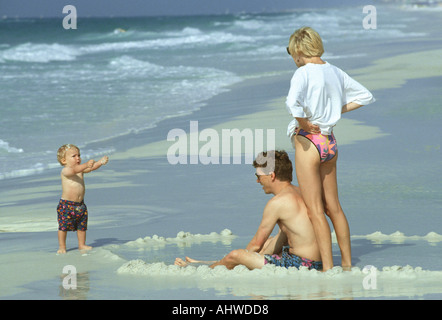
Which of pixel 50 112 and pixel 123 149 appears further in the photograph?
pixel 50 112

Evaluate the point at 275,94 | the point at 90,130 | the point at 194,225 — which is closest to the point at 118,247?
the point at 194,225

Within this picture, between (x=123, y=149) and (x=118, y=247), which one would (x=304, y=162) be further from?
(x=123, y=149)

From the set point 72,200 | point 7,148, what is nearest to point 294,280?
point 72,200

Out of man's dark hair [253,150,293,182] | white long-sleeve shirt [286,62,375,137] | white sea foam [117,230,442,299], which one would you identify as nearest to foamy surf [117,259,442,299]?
white sea foam [117,230,442,299]

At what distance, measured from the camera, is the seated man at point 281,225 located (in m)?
4.71

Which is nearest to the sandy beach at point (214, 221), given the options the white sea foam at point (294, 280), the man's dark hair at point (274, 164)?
the white sea foam at point (294, 280)

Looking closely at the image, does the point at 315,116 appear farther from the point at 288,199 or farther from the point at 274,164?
the point at 288,199

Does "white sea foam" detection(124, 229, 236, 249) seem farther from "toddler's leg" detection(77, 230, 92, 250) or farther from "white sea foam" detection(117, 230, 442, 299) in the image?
"white sea foam" detection(117, 230, 442, 299)

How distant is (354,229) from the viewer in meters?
5.95

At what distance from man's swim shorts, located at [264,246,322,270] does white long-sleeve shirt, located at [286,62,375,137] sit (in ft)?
2.72

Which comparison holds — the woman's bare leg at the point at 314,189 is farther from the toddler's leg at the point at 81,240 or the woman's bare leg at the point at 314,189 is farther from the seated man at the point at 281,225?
the toddler's leg at the point at 81,240

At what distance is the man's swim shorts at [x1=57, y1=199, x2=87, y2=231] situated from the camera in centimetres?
560

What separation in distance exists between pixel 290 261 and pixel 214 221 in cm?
167
